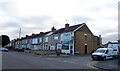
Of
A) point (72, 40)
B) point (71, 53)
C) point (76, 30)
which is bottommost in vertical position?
point (71, 53)

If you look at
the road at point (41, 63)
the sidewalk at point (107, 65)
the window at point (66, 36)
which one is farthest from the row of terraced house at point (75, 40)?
the sidewalk at point (107, 65)

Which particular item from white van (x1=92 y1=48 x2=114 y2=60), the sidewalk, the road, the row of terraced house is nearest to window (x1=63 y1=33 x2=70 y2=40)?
the row of terraced house

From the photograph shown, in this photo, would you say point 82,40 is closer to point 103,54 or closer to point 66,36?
point 66,36

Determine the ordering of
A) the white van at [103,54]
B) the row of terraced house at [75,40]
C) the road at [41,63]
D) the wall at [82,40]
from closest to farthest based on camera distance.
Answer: the road at [41,63]
the white van at [103,54]
the row of terraced house at [75,40]
the wall at [82,40]

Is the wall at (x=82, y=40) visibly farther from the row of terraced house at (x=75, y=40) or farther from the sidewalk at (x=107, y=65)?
the sidewalk at (x=107, y=65)

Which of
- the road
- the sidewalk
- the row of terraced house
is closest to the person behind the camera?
the road

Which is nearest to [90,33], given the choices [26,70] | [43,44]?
[43,44]

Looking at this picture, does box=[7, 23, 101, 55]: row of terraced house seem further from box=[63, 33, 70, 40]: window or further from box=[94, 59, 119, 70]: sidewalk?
box=[94, 59, 119, 70]: sidewalk

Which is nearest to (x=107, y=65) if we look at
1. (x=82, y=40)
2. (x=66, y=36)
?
(x=82, y=40)

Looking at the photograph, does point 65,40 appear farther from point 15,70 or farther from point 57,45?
point 15,70

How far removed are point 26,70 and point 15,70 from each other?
0.71m

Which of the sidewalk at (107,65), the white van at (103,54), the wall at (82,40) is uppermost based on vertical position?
the wall at (82,40)

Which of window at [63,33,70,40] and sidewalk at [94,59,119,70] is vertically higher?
window at [63,33,70,40]

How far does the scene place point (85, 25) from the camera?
121ft
